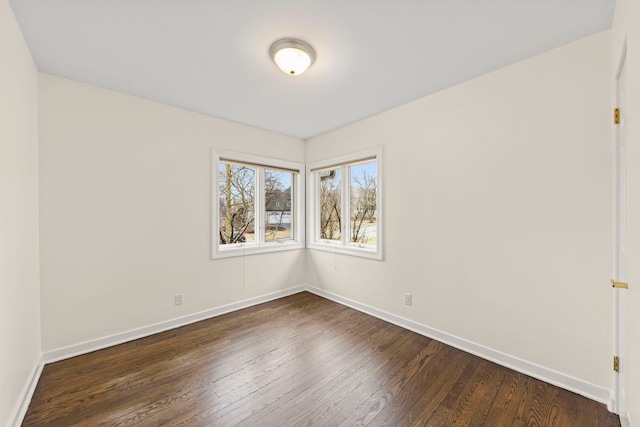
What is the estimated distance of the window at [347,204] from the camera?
321 centimetres

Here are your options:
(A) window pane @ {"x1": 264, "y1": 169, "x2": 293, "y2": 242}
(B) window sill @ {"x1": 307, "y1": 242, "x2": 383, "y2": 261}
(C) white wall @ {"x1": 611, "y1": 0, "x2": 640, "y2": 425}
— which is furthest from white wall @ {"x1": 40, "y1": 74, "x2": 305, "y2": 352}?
(C) white wall @ {"x1": 611, "y1": 0, "x2": 640, "y2": 425}

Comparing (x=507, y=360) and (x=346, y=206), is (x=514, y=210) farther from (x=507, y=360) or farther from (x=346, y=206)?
(x=346, y=206)

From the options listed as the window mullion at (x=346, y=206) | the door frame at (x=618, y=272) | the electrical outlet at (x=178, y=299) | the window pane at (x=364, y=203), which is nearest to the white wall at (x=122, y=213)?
the electrical outlet at (x=178, y=299)

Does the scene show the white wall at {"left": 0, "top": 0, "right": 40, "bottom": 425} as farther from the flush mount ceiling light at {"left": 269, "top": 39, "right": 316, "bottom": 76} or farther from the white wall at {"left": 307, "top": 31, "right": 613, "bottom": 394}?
the white wall at {"left": 307, "top": 31, "right": 613, "bottom": 394}

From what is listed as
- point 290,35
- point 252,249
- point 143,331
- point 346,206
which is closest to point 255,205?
point 252,249

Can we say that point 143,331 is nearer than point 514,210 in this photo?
No

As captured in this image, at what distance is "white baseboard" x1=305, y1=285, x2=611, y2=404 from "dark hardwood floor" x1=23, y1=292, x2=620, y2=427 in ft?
0.21

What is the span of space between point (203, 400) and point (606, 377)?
2.67 metres

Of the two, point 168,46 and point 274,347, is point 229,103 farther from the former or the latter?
point 274,347

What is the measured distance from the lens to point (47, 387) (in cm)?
185

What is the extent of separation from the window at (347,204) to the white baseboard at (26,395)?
2954 millimetres

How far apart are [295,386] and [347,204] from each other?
7.57 ft

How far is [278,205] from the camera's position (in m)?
3.95

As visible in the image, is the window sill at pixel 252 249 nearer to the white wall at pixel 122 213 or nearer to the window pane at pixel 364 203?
the white wall at pixel 122 213
